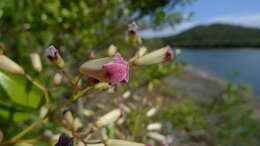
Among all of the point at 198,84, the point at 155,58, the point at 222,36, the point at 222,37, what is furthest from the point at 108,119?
the point at 222,36

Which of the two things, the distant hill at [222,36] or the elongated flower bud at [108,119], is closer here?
the elongated flower bud at [108,119]

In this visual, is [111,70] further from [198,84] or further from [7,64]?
[198,84]

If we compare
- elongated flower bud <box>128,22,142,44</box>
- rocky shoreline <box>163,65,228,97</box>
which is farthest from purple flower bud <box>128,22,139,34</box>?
rocky shoreline <box>163,65,228,97</box>

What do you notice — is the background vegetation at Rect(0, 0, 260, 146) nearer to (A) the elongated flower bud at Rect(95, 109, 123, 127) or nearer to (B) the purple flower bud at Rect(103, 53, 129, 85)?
(A) the elongated flower bud at Rect(95, 109, 123, 127)

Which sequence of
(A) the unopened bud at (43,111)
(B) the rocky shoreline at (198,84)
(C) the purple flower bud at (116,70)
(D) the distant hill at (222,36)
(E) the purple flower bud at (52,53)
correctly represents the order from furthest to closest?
(D) the distant hill at (222,36) → (B) the rocky shoreline at (198,84) → (A) the unopened bud at (43,111) → (E) the purple flower bud at (52,53) → (C) the purple flower bud at (116,70)

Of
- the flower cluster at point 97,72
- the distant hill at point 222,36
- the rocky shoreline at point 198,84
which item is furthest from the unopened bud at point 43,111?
the distant hill at point 222,36

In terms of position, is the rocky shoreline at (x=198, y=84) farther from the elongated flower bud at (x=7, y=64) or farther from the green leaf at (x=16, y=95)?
the elongated flower bud at (x=7, y=64)

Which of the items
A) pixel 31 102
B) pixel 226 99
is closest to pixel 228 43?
pixel 226 99

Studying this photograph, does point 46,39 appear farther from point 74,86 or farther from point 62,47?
point 74,86
